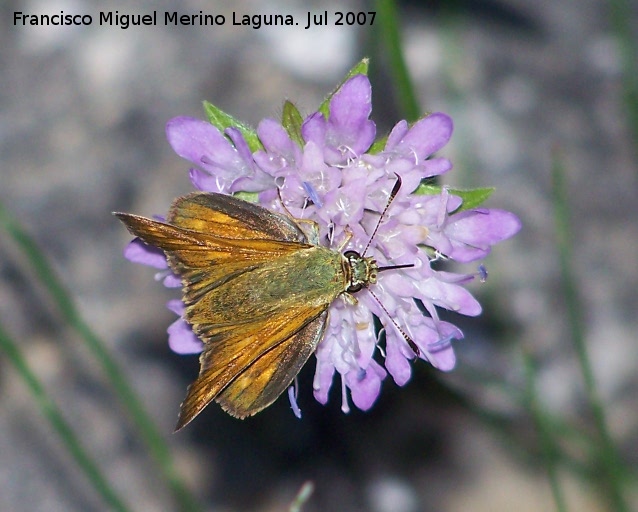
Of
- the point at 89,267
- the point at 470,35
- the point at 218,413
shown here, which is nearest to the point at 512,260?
the point at 470,35

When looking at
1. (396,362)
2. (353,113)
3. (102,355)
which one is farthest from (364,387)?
(102,355)

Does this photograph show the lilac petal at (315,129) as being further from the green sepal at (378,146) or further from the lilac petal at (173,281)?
the lilac petal at (173,281)

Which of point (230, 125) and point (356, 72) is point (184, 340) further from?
point (356, 72)

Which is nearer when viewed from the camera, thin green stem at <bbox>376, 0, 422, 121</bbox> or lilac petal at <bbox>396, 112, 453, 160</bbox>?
lilac petal at <bbox>396, 112, 453, 160</bbox>

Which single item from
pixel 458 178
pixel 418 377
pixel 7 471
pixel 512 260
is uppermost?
pixel 458 178

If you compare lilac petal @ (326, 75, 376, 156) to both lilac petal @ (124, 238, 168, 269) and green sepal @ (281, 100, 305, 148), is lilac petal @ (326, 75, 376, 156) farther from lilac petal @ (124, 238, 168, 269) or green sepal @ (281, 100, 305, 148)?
lilac petal @ (124, 238, 168, 269)

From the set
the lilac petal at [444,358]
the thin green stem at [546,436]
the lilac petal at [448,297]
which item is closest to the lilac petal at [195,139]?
the lilac petal at [448,297]

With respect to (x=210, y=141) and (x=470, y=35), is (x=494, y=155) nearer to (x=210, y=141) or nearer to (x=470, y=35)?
(x=470, y=35)

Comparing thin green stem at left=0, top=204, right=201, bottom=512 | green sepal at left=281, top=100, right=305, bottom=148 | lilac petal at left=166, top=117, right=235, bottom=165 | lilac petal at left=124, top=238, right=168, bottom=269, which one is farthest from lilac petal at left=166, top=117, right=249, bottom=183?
thin green stem at left=0, top=204, right=201, bottom=512
